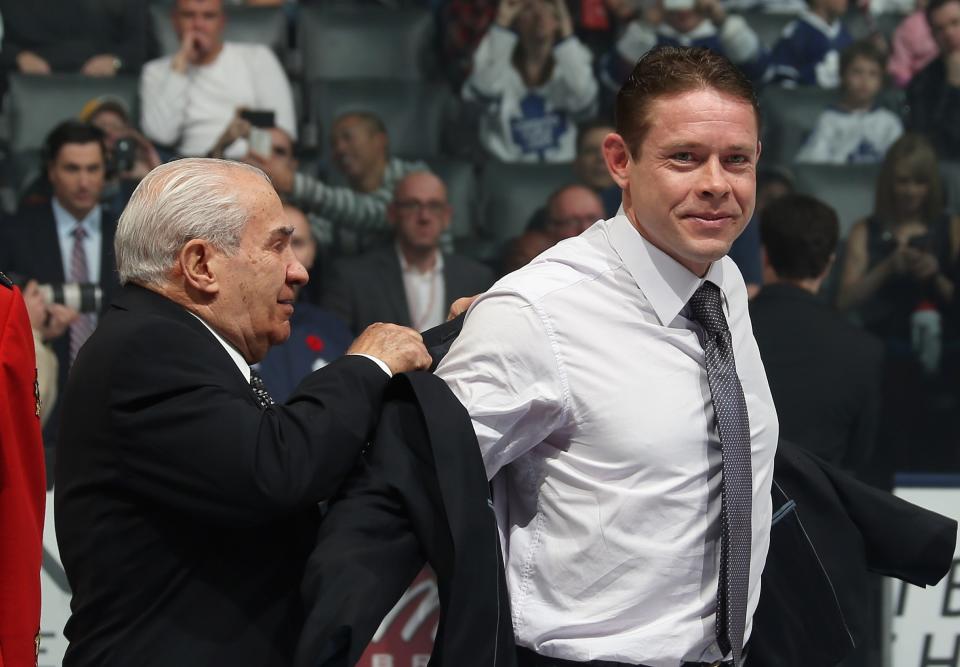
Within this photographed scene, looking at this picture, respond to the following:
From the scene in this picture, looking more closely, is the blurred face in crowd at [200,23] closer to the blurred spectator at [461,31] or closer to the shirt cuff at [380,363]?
the blurred spectator at [461,31]

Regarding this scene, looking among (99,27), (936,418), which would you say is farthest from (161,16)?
(936,418)

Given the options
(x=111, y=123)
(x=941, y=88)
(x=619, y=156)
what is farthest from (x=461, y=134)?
(x=619, y=156)

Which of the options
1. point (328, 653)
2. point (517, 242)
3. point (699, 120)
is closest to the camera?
point (328, 653)

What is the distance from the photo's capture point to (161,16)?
19.2 feet

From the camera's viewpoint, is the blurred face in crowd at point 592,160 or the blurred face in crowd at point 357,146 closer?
the blurred face in crowd at point 357,146

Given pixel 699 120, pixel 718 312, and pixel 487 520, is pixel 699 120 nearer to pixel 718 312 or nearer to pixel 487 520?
pixel 718 312

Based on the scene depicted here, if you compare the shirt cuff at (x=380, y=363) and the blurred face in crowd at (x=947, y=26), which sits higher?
the blurred face in crowd at (x=947, y=26)

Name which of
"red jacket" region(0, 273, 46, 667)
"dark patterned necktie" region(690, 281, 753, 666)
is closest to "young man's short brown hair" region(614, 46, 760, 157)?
"dark patterned necktie" region(690, 281, 753, 666)

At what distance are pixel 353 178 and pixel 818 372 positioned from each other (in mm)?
2667

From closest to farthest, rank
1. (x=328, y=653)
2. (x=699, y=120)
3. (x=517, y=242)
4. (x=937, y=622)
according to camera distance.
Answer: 1. (x=328, y=653)
2. (x=699, y=120)
3. (x=937, y=622)
4. (x=517, y=242)

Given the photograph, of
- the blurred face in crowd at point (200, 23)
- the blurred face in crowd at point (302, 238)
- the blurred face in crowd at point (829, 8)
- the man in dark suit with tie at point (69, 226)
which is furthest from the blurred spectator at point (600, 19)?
the man in dark suit with tie at point (69, 226)

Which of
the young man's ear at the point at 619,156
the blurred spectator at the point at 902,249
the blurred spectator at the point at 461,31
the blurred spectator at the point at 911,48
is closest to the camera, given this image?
the young man's ear at the point at 619,156

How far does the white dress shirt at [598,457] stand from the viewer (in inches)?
72.2

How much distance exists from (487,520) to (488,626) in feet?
0.45
